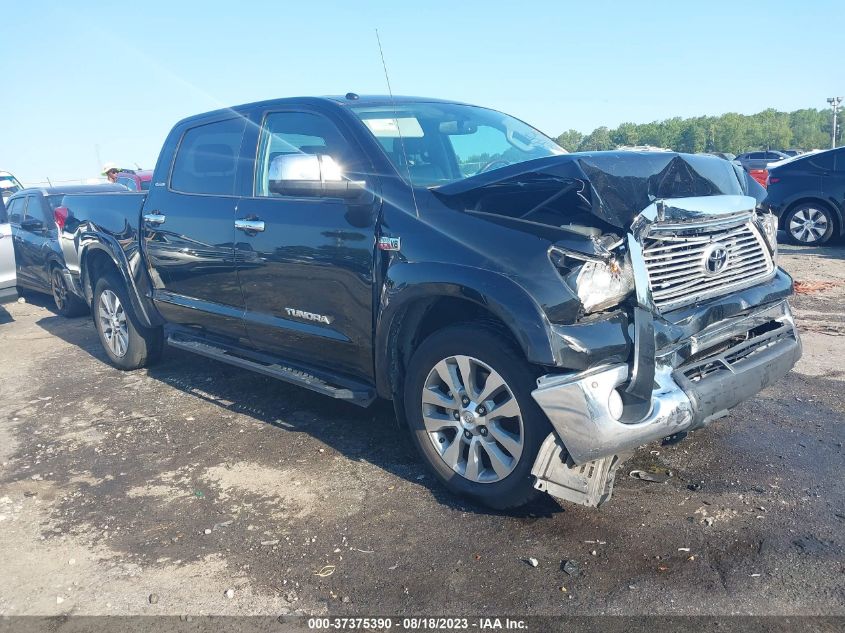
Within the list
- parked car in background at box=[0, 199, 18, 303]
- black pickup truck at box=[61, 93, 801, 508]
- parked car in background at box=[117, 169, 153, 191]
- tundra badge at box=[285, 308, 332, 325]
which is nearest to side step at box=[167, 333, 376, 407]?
black pickup truck at box=[61, 93, 801, 508]

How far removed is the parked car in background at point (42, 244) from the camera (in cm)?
905

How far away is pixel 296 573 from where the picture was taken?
295 cm

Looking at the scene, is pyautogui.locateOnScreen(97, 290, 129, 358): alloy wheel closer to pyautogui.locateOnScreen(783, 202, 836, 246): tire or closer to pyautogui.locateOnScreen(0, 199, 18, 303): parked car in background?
pyautogui.locateOnScreen(0, 199, 18, 303): parked car in background

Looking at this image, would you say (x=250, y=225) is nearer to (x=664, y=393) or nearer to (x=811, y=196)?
(x=664, y=393)

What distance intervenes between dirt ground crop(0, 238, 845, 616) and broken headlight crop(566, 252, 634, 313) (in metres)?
1.05

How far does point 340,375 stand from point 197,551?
4.16 ft

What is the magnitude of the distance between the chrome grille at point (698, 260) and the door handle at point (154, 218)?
12.0 feet

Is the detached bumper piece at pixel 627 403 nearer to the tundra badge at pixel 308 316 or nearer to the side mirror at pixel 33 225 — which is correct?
the tundra badge at pixel 308 316

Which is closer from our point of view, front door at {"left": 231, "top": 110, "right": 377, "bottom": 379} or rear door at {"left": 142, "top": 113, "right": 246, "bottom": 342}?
front door at {"left": 231, "top": 110, "right": 377, "bottom": 379}

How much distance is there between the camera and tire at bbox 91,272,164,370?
5.91 meters

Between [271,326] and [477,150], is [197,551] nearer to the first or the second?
[271,326]

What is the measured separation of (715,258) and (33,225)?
931 cm

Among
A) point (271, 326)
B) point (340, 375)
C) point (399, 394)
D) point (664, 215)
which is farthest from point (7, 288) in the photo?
point (664, 215)

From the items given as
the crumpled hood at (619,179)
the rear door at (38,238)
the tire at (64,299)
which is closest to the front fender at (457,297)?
the crumpled hood at (619,179)
